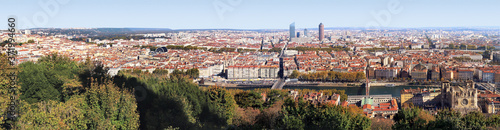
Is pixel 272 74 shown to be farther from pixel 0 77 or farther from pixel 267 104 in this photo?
pixel 0 77

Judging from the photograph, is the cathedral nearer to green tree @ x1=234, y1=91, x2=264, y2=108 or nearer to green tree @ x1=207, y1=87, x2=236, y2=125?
green tree @ x1=234, y1=91, x2=264, y2=108

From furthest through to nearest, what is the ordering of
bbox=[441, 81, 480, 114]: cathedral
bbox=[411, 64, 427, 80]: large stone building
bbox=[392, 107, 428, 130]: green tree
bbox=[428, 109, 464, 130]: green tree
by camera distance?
1. bbox=[411, 64, 427, 80]: large stone building
2. bbox=[441, 81, 480, 114]: cathedral
3. bbox=[392, 107, 428, 130]: green tree
4. bbox=[428, 109, 464, 130]: green tree

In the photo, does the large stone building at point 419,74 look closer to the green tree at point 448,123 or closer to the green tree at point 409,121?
the green tree at point 409,121

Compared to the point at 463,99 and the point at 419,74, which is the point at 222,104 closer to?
the point at 463,99

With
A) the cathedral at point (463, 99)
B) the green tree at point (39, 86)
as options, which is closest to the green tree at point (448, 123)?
the cathedral at point (463, 99)

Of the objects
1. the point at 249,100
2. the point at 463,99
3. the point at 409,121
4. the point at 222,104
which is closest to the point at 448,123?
the point at 409,121

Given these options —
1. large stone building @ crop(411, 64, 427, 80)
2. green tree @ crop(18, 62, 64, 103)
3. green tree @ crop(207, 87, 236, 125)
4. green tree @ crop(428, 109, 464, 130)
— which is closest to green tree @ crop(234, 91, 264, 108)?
green tree @ crop(207, 87, 236, 125)

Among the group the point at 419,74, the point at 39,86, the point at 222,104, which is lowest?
the point at 419,74

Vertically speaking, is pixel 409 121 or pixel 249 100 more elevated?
pixel 409 121

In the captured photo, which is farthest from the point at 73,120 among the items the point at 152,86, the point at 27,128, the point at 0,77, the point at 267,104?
the point at 267,104

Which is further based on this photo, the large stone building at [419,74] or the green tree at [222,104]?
the large stone building at [419,74]

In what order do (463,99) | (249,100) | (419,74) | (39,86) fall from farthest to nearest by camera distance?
(419,74), (463,99), (249,100), (39,86)
